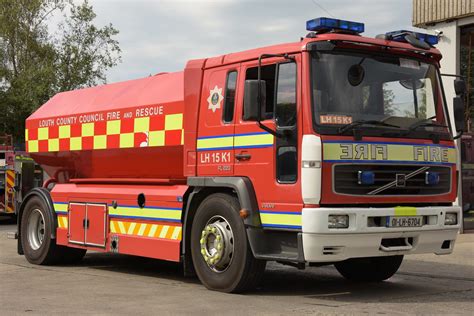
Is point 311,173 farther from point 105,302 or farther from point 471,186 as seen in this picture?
point 471,186

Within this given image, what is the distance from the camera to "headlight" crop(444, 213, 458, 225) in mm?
7871

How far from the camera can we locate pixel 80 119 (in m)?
10.6

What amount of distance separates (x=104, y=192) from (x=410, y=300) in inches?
180

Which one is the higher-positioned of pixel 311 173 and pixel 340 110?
pixel 340 110

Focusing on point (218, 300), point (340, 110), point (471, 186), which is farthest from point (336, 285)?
point (471, 186)

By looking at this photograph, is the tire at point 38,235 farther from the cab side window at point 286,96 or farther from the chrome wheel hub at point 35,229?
the cab side window at point 286,96

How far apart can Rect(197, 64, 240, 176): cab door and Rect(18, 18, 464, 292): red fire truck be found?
0.02m

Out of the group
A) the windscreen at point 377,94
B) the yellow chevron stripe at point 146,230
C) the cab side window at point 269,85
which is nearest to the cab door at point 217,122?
the cab side window at point 269,85

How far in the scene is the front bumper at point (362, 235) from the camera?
691 centimetres

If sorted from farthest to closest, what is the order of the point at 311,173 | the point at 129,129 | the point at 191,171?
the point at 129,129, the point at 191,171, the point at 311,173

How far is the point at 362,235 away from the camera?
7078 mm

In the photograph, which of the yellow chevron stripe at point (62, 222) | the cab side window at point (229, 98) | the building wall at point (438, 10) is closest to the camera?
the cab side window at point (229, 98)

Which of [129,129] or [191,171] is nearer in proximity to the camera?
[191,171]

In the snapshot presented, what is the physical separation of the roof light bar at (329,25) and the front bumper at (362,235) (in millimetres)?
1907
